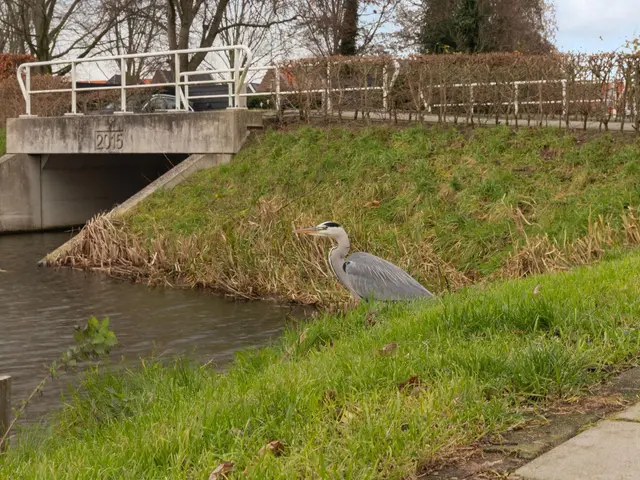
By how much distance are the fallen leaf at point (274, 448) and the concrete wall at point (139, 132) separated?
15699 mm

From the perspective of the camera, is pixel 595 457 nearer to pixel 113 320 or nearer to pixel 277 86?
pixel 113 320

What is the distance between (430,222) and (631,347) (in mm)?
9111

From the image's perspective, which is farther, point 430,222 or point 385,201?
point 385,201

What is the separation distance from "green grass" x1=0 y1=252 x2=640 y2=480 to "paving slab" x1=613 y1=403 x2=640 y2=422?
335 millimetres

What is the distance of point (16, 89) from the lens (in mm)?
27984

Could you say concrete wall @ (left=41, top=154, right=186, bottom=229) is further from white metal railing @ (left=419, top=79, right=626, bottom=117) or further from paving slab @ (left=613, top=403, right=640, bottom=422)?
paving slab @ (left=613, top=403, right=640, bottom=422)

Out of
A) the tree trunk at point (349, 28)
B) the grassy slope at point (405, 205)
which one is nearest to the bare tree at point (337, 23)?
the tree trunk at point (349, 28)

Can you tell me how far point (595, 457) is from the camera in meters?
3.45

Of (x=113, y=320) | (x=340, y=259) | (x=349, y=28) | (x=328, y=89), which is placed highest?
(x=349, y=28)

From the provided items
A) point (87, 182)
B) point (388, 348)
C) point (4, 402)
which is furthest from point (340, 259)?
point (87, 182)

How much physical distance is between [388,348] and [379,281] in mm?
3435

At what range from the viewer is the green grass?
12.3ft

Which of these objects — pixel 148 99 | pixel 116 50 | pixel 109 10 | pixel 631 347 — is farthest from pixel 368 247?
pixel 116 50

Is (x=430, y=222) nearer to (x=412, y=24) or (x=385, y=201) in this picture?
(x=385, y=201)
